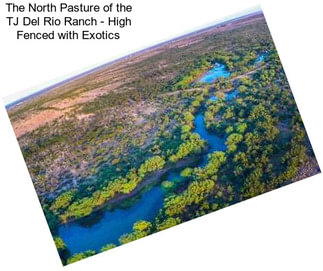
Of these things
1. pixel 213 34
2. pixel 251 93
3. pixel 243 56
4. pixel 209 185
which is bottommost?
pixel 209 185

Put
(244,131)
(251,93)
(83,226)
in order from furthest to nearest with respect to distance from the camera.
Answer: (251,93), (244,131), (83,226)

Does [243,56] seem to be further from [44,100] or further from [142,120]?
[44,100]

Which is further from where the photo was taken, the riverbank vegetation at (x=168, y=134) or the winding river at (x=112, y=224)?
the riverbank vegetation at (x=168, y=134)

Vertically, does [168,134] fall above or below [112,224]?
above

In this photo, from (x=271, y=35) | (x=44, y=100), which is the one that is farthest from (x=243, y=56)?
(x=44, y=100)

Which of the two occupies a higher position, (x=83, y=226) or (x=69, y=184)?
(x=69, y=184)

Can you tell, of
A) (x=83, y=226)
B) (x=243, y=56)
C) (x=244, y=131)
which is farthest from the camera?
(x=243, y=56)

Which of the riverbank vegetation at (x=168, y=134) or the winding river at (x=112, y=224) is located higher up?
the riverbank vegetation at (x=168, y=134)

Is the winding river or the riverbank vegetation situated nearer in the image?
the winding river

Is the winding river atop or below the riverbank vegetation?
below

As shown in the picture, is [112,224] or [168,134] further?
[168,134]

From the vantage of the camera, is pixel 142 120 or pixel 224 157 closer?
pixel 224 157
